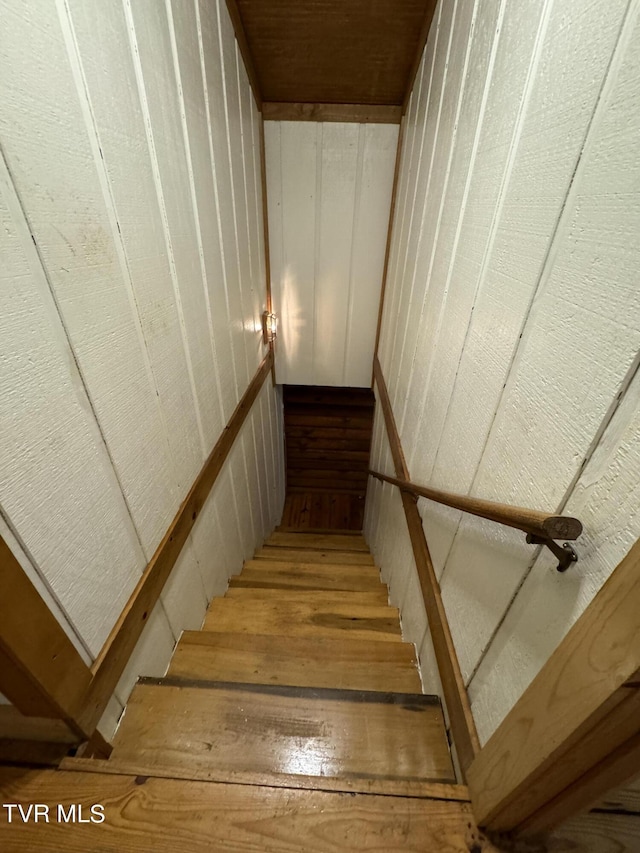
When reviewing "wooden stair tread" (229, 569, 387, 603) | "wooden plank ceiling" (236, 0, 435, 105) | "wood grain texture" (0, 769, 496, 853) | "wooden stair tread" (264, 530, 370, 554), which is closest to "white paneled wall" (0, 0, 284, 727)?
"wood grain texture" (0, 769, 496, 853)

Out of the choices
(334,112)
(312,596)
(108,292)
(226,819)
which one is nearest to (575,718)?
(226,819)

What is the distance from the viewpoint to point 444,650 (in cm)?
107

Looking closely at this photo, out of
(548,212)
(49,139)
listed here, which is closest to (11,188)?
(49,139)

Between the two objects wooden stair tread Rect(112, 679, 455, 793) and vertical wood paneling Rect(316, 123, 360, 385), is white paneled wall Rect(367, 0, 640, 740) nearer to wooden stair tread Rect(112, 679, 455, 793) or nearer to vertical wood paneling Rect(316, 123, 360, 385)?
wooden stair tread Rect(112, 679, 455, 793)

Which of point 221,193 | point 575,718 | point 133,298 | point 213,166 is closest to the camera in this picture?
point 575,718

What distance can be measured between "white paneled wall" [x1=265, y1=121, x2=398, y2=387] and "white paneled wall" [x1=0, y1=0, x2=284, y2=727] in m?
1.09

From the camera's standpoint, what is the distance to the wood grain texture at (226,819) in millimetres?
737

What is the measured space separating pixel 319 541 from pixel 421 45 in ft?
11.9

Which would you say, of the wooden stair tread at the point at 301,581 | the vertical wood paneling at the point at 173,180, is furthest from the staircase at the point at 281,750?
the vertical wood paneling at the point at 173,180

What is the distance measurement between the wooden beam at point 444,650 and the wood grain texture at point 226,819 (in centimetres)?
13

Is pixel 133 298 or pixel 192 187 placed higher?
pixel 192 187

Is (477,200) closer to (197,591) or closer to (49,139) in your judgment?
(49,139)

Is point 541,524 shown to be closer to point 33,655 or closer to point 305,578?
point 33,655

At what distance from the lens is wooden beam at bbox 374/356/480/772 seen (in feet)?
2.91
